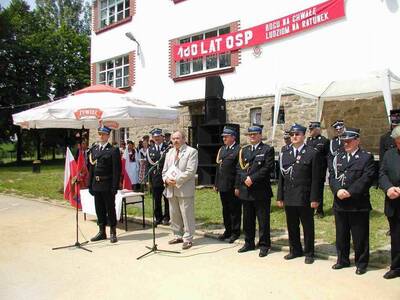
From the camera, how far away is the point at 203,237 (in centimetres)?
764

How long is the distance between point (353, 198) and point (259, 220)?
1.56 meters

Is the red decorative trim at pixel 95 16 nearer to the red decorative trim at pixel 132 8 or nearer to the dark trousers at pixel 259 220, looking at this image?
the red decorative trim at pixel 132 8

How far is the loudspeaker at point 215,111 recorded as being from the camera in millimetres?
11914

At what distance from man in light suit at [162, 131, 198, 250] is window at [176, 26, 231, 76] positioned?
Answer: 9.87 meters

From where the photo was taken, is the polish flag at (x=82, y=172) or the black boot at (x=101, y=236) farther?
the polish flag at (x=82, y=172)

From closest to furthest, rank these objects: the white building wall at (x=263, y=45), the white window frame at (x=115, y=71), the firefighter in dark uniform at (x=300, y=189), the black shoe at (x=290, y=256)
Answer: the firefighter in dark uniform at (x=300, y=189), the black shoe at (x=290, y=256), the white building wall at (x=263, y=45), the white window frame at (x=115, y=71)

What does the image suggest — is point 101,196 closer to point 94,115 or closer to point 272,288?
point 94,115

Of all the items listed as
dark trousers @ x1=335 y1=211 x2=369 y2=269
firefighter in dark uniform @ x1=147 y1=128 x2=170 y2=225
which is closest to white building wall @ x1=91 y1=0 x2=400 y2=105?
firefighter in dark uniform @ x1=147 y1=128 x2=170 y2=225

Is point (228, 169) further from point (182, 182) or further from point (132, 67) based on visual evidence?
point (132, 67)

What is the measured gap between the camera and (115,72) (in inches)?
847

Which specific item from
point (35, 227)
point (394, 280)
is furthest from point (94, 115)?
point (394, 280)

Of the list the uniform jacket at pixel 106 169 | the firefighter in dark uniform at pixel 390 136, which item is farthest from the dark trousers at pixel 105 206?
the firefighter in dark uniform at pixel 390 136

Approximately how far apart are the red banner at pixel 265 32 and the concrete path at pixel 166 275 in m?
8.72

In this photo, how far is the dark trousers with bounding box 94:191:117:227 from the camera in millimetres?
7574
